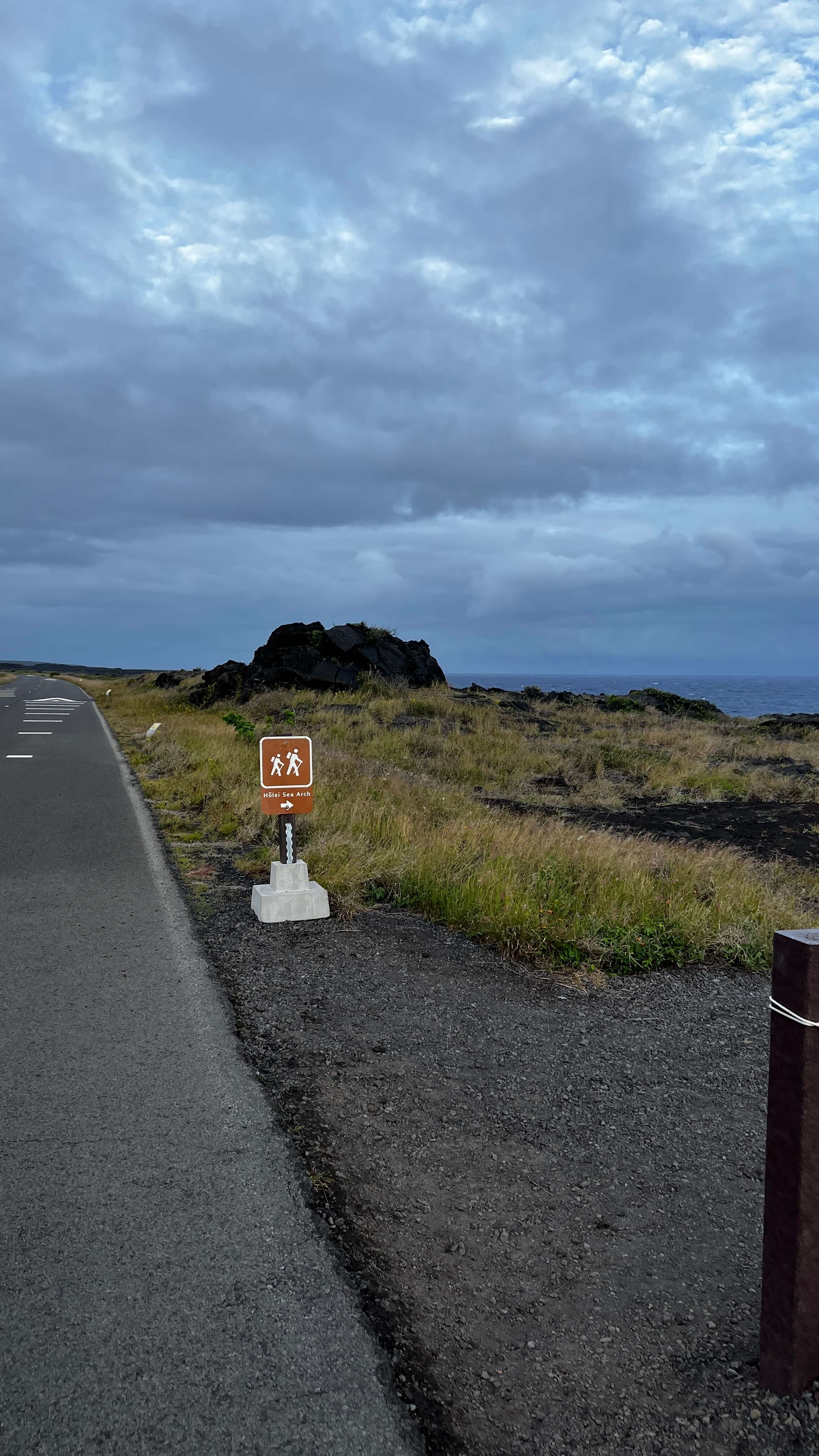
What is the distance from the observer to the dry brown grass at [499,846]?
6797 millimetres

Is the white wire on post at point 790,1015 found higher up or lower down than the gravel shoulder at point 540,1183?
higher up

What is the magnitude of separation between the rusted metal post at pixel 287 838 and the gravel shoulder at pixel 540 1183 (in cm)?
122

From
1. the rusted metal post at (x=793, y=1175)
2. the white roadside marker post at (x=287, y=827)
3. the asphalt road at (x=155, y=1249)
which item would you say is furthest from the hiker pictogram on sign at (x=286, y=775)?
the rusted metal post at (x=793, y=1175)

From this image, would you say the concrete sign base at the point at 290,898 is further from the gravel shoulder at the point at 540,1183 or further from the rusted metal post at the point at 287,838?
the gravel shoulder at the point at 540,1183

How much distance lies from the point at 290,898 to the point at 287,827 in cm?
56

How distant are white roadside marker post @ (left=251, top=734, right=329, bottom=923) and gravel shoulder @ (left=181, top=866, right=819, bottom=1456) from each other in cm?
97

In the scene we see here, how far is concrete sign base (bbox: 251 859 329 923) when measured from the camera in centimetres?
720

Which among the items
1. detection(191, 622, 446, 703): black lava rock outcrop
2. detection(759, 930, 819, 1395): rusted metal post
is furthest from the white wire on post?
detection(191, 622, 446, 703): black lava rock outcrop

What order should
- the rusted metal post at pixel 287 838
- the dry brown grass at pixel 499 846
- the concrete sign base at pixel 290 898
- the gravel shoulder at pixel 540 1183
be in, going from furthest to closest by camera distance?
1. the rusted metal post at pixel 287 838
2. the concrete sign base at pixel 290 898
3. the dry brown grass at pixel 499 846
4. the gravel shoulder at pixel 540 1183

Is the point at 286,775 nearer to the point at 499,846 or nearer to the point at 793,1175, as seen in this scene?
the point at 499,846

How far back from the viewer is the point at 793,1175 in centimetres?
237

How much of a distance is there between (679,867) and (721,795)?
10.3 m

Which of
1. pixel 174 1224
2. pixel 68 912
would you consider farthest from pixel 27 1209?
pixel 68 912

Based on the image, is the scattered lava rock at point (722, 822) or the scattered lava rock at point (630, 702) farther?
the scattered lava rock at point (630, 702)
